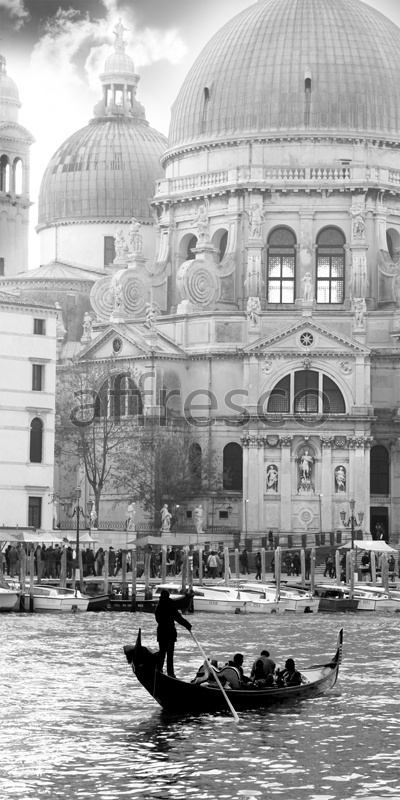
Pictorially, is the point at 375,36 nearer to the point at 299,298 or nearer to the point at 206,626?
the point at 299,298

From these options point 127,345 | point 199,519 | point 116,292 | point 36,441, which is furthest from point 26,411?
point 116,292

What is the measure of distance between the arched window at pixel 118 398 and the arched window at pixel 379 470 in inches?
406

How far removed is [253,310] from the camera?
92.6 meters

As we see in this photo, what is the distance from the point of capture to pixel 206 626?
58000mm

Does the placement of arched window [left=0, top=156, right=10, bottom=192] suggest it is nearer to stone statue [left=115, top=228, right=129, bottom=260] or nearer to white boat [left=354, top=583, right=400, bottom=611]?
stone statue [left=115, top=228, right=129, bottom=260]

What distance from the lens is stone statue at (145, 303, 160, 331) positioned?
92.3 metres

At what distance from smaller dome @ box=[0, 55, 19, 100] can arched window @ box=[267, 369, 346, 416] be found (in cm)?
2447

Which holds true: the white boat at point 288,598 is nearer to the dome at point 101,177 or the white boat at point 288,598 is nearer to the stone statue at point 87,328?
the stone statue at point 87,328

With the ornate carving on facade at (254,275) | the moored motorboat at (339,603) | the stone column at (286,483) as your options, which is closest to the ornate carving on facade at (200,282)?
the ornate carving on facade at (254,275)

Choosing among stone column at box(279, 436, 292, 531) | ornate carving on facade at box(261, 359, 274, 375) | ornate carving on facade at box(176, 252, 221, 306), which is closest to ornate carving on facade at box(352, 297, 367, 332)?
ornate carving on facade at box(261, 359, 274, 375)

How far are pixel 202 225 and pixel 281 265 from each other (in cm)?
403

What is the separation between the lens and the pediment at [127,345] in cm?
9162

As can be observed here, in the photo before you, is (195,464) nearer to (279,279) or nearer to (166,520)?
(166,520)

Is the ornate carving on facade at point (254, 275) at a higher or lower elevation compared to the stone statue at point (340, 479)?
higher
